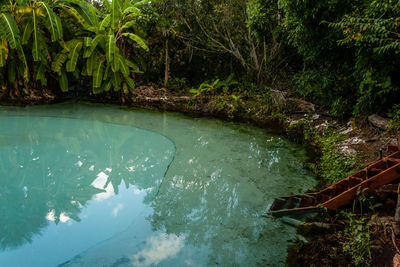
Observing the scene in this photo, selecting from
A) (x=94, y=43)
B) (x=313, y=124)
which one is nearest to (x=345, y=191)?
(x=313, y=124)

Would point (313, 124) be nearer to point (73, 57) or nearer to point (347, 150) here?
point (347, 150)

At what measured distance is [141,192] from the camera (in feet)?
13.0

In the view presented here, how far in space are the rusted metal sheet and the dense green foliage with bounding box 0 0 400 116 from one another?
1.74 m

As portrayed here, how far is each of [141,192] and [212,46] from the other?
693cm

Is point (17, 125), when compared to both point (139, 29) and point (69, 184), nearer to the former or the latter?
point (69, 184)

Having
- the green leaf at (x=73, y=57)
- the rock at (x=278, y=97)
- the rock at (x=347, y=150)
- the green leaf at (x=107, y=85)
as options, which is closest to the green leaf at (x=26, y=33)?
the green leaf at (x=73, y=57)

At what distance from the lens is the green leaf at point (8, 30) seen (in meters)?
6.68

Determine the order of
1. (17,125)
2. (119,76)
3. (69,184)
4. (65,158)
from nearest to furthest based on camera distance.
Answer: (69,184) → (65,158) → (17,125) → (119,76)

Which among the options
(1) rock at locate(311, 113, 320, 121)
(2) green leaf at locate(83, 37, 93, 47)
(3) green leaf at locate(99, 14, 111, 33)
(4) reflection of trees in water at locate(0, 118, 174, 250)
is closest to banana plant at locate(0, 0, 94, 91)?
(2) green leaf at locate(83, 37, 93, 47)

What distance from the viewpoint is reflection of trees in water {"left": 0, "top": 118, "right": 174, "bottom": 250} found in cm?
328

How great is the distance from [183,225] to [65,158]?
9.16ft

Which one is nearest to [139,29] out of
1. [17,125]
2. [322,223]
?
[17,125]

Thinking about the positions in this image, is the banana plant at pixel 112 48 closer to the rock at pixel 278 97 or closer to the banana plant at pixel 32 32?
the banana plant at pixel 32 32

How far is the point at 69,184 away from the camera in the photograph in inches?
159
